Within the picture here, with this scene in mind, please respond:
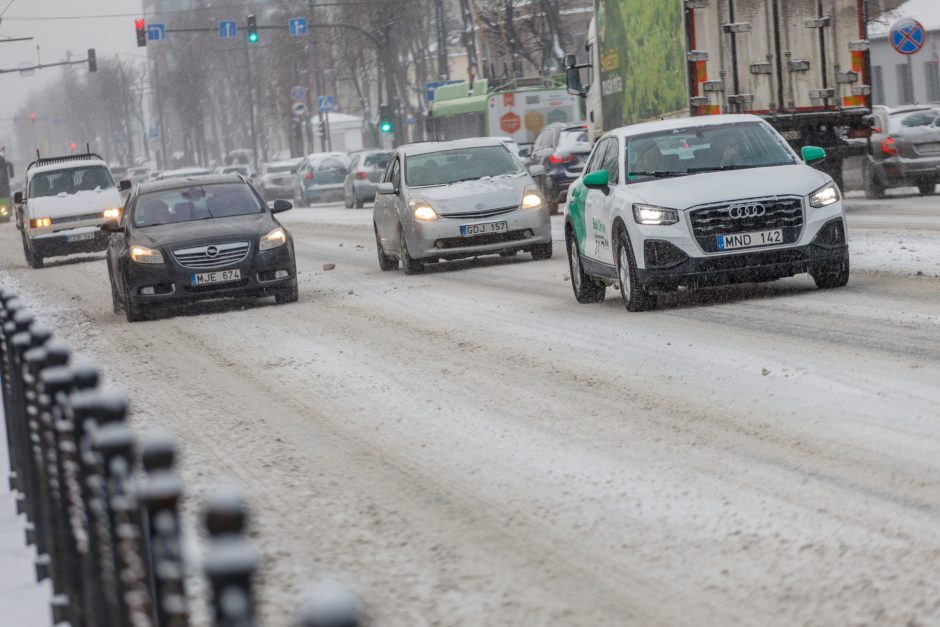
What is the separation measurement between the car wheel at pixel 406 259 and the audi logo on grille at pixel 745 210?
7846 mm

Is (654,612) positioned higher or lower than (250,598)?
lower

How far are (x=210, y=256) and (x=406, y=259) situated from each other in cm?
425

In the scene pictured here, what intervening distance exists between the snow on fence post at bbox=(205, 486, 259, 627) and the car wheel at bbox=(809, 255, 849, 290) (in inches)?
450

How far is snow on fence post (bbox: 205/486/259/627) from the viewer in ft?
7.32

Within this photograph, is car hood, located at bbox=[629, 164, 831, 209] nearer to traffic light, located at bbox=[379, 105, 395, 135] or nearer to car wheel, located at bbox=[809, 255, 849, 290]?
car wheel, located at bbox=[809, 255, 849, 290]

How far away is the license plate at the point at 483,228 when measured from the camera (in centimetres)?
2012

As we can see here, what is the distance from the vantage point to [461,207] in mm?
20188

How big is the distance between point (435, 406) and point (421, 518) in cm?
285

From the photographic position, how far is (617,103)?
26.7 meters

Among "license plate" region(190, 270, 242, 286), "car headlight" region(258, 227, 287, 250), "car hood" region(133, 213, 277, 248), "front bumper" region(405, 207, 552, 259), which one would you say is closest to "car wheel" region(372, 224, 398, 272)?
"front bumper" region(405, 207, 552, 259)

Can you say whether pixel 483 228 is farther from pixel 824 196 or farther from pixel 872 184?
pixel 872 184

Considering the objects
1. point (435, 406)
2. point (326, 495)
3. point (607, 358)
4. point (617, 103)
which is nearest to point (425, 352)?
point (607, 358)

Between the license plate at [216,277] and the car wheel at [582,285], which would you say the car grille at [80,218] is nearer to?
the license plate at [216,277]

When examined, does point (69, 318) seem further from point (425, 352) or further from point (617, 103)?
point (617, 103)
